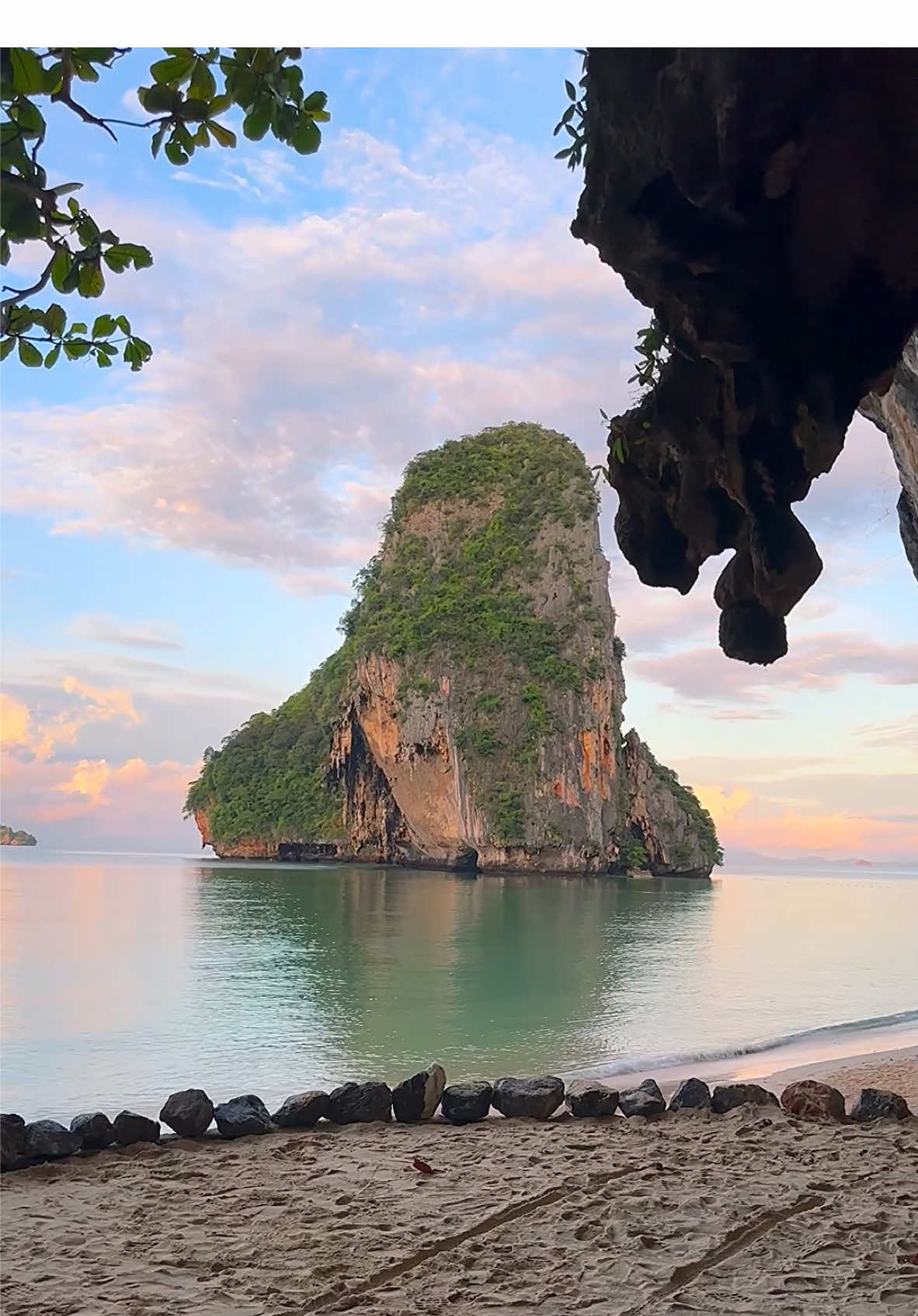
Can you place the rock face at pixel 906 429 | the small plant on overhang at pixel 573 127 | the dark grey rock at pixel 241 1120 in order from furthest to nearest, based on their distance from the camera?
the dark grey rock at pixel 241 1120 → the rock face at pixel 906 429 → the small plant on overhang at pixel 573 127

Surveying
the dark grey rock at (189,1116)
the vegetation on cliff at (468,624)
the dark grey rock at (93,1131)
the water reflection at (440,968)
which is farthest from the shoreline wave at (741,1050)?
the vegetation on cliff at (468,624)

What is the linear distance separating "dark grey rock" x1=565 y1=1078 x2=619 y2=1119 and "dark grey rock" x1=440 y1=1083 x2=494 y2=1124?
318mm

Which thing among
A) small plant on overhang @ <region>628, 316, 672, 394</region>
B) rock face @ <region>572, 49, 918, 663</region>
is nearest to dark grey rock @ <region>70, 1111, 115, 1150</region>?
rock face @ <region>572, 49, 918, 663</region>

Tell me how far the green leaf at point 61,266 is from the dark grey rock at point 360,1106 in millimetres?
3226

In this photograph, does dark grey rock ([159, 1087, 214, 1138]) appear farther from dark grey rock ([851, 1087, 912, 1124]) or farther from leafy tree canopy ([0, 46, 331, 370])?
leafy tree canopy ([0, 46, 331, 370])

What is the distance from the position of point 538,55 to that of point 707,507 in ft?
3.22

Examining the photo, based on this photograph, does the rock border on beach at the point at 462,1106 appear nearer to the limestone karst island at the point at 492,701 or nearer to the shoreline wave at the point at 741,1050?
the shoreline wave at the point at 741,1050

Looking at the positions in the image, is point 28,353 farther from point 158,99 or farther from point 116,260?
point 158,99

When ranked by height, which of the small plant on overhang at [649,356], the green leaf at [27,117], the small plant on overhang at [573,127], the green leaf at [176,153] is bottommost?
the green leaf at [27,117]

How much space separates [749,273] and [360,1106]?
3.18 meters

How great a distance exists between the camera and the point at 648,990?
8.86 metres

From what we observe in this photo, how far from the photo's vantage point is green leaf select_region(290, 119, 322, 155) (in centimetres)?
116

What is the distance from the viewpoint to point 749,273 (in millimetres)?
1631

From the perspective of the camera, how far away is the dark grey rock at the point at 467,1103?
3.56 metres
